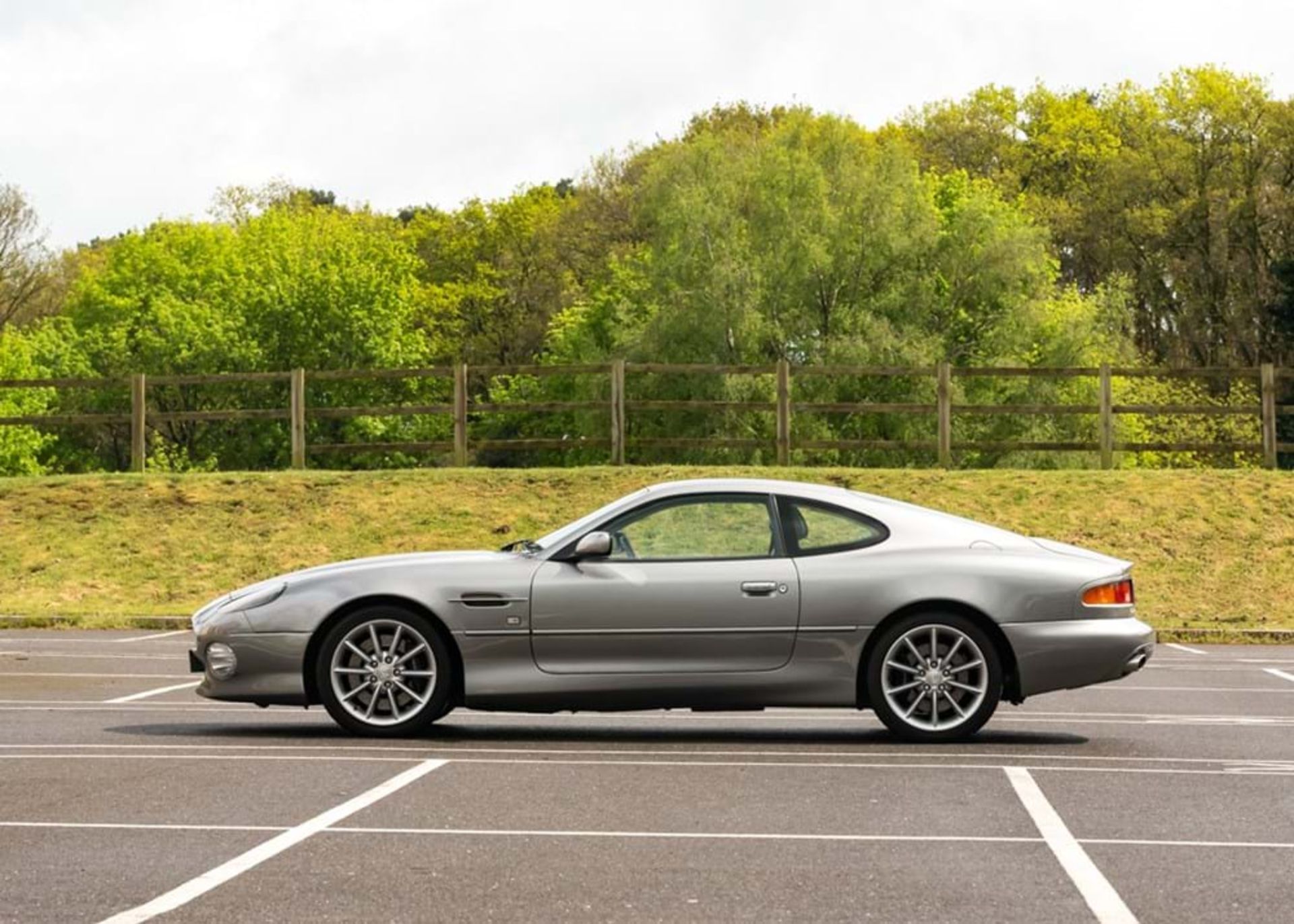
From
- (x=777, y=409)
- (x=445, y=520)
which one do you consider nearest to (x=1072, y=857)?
(x=445, y=520)

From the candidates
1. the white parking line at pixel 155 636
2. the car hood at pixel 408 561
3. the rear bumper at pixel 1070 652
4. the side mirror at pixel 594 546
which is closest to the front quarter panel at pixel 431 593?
the car hood at pixel 408 561

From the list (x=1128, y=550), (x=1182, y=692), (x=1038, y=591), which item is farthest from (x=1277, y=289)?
(x=1038, y=591)

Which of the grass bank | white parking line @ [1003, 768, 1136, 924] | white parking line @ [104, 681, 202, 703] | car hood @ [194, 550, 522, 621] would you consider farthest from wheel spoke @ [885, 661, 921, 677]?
the grass bank

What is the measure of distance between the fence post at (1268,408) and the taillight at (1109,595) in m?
20.1

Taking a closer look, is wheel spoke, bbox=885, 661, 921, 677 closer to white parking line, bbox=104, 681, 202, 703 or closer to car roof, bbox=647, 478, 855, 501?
car roof, bbox=647, 478, 855, 501

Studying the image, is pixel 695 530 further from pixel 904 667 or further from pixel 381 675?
pixel 381 675

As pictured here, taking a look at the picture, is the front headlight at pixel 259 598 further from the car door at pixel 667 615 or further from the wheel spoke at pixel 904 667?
the wheel spoke at pixel 904 667

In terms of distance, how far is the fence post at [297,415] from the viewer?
1264 inches

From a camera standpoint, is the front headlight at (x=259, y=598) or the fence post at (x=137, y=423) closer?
the front headlight at (x=259, y=598)

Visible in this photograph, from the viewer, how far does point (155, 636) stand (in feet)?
73.4

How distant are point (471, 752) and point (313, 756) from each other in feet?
2.67

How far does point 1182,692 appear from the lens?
Result: 15547mm

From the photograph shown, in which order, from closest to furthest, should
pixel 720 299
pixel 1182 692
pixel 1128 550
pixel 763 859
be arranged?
1. pixel 763 859
2. pixel 1182 692
3. pixel 1128 550
4. pixel 720 299

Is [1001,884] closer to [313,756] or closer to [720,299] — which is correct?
[313,756]
